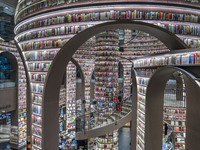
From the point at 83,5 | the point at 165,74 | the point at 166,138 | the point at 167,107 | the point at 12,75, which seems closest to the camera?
the point at 83,5

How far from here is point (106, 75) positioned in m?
8.52

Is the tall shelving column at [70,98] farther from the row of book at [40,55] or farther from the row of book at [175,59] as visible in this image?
the row of book at [175,59]

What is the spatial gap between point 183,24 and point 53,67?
11.8ft

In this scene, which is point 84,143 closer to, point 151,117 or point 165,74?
point 151,117

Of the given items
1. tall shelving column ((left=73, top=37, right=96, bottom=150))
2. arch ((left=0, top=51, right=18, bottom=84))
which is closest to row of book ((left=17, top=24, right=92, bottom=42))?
arch ((left=0, top=51, right=18, bottom=84))

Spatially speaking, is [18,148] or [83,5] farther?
[18,148]

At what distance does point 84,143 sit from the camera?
41.5ft

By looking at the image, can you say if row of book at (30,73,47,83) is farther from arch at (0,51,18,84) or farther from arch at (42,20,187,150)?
arch at (0,51,18,84)

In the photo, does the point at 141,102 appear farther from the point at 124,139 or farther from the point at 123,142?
the point at 124,139

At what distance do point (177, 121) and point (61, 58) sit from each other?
6980 mm

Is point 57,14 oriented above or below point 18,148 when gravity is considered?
above

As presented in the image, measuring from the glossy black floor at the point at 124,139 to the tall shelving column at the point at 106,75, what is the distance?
2.91 meters

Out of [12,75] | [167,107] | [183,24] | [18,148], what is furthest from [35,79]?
[18,148]

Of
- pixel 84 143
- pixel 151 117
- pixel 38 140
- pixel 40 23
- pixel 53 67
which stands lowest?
pixel 84 143
